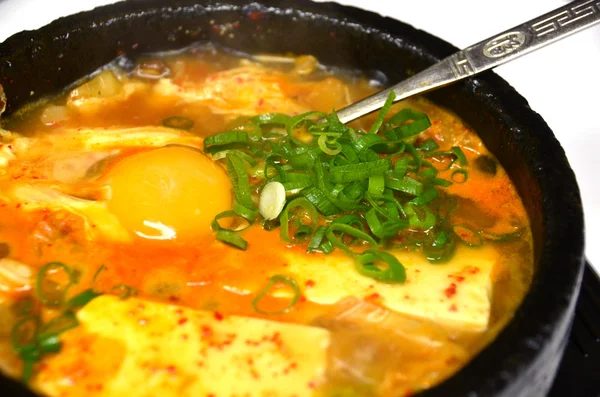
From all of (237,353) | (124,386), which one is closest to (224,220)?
(237,353)

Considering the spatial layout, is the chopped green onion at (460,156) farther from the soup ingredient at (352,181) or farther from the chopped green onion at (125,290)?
the chopped green onion at (125,290)

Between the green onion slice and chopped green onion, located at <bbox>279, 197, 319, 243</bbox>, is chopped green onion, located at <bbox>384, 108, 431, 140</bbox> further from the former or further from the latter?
the green onion slice

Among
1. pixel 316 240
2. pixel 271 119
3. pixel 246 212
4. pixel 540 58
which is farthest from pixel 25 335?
pixel 540 58

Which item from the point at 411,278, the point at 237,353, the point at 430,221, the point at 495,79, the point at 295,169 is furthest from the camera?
the point at 495,79

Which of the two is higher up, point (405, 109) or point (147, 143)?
point (405, 109)

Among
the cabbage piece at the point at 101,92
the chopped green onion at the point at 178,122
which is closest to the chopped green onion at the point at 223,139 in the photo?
the chopped green onion at the point at 178,122

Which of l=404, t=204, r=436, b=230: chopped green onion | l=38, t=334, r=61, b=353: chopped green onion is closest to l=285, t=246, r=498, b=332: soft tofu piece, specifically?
l=404, t=204, r=436, b=230: chopped green onion

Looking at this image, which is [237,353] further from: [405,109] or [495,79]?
[495,79]
